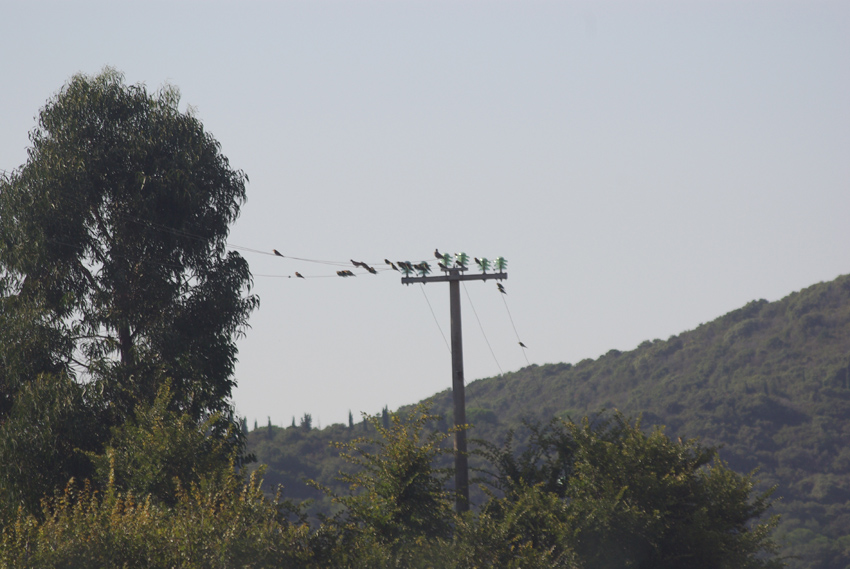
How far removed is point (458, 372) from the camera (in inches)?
1011

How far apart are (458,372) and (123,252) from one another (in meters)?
10.3

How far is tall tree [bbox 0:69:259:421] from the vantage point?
88.4ft

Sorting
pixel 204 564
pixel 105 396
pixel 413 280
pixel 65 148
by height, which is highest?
pixel 65 148

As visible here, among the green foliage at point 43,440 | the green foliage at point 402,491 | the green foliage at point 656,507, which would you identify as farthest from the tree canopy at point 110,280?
the green foliage at point 656,507

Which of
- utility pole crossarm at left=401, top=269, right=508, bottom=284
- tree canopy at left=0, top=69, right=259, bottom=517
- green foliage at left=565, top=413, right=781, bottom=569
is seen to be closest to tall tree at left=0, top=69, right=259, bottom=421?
tree canopy at left=0, top=69, right=259, bottom=517

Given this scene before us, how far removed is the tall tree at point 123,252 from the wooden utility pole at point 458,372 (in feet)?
20.5

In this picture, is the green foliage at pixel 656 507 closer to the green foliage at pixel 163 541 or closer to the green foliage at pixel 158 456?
the green foliage at pixel 163 541

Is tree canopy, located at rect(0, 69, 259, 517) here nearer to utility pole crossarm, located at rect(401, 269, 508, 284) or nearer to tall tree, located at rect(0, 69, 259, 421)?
tall tree, located at rect(0, 69, 259, 421)

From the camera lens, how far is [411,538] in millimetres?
21625

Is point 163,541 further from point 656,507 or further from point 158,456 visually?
point 656,507

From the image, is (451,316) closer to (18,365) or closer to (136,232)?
(136,232)

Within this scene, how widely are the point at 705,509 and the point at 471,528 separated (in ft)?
21.6

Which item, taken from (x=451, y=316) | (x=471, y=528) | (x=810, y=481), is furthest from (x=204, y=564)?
(x=810, y=481)

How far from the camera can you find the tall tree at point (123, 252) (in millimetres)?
26938
